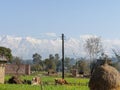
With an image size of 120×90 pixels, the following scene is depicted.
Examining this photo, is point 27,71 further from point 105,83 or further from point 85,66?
point 105,83

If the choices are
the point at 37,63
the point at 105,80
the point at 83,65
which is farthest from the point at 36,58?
the point at 105,80

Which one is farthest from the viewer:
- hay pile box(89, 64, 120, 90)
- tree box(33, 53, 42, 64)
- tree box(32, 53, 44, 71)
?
tree box(33, 53, 42, 64)

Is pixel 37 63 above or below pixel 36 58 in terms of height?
below

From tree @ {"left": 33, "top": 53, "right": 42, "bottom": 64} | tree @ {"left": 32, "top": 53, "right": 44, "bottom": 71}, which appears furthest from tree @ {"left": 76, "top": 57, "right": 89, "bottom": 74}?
tree @ {"left": 33, "top": 53, "right": 42, "bottom": 64}

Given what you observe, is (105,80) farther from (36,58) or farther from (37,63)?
(36,58)

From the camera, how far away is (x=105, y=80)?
372 cm

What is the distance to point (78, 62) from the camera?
14088cm

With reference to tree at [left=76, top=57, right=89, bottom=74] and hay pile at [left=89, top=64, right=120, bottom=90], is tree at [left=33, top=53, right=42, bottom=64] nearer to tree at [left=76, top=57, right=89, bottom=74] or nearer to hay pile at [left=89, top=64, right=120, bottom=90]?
tree at [left=76, top=57, right=89, bottom=74]

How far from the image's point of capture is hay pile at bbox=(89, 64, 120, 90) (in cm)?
371

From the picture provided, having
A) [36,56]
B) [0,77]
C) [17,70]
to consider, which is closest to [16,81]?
[0,77]

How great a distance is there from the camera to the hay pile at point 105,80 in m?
3.71

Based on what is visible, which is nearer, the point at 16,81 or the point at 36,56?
the point at 16,81

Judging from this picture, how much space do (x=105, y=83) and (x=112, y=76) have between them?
0.28ft

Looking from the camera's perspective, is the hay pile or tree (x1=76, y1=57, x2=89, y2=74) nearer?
the hay pile
